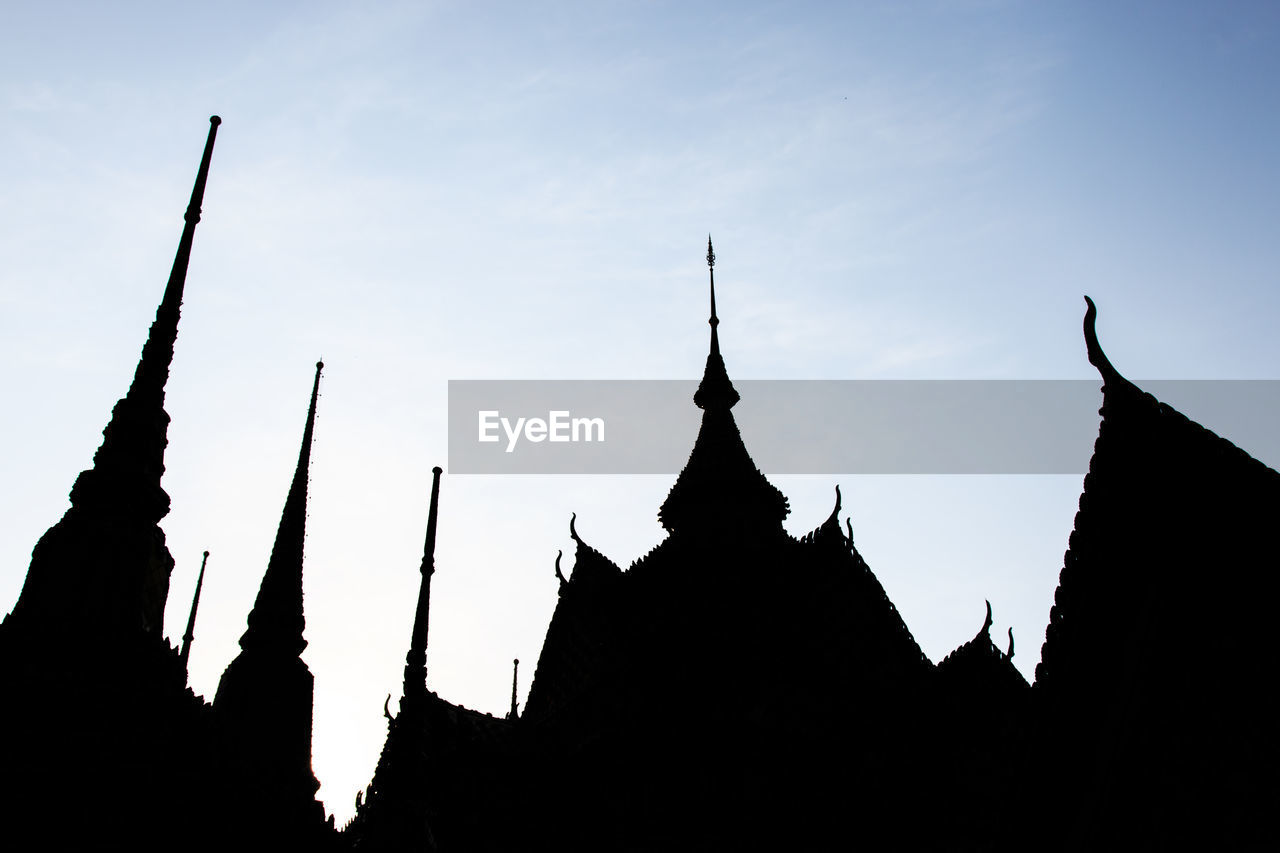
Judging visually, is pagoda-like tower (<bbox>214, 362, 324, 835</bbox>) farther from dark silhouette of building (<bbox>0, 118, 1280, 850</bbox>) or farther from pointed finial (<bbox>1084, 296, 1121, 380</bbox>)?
pointed finial (<bbox>1084, 296, 1121, 380</bbox>)

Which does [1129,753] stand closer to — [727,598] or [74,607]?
[74,607]

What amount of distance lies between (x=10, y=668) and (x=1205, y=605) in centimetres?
1040

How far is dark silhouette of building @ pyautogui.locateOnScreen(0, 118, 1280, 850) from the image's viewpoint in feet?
24.6

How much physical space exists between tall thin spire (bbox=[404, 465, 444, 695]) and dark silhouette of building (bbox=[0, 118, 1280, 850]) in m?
0.04

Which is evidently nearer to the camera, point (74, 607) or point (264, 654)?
point (74, 607)

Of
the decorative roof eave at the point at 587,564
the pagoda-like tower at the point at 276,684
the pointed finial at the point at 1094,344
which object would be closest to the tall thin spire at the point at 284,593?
the pagoda-like tower at the point at 276,684

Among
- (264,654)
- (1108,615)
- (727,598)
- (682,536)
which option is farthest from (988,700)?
(264,654)

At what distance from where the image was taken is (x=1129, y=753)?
762 cm

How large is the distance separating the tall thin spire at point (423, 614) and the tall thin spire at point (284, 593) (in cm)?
1092

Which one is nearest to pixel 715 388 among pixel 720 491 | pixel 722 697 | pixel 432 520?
pixel 720 491

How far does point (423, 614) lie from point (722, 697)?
987 cm

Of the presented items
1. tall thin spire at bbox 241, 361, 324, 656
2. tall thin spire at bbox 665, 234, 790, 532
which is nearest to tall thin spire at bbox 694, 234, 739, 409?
tall thin spire at bbox 665, 234, 790, 532

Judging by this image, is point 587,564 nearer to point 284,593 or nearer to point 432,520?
point 284,593

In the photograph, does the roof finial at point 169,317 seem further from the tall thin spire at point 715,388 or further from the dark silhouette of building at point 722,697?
the tall thin spire at point 715,388
